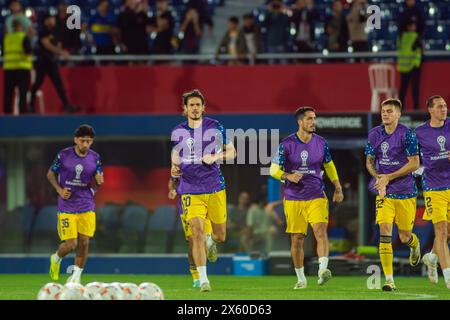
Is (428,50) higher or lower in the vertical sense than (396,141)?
higher

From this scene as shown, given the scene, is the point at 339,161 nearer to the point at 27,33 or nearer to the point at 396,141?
the point at 27,33

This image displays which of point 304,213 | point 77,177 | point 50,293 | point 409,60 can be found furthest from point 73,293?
point 409,60

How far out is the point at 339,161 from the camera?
997 inches

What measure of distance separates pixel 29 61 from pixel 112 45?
188cm

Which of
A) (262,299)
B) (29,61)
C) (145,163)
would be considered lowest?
(262,299)

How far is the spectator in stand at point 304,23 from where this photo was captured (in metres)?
25.2

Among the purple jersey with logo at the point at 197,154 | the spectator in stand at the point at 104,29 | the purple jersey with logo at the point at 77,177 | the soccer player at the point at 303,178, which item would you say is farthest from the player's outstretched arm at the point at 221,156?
the spectator in stand at the point at 104,29

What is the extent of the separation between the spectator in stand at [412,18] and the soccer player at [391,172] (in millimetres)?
8330

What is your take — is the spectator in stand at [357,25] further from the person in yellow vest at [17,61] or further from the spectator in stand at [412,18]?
the person in yellow vest at [17,61]

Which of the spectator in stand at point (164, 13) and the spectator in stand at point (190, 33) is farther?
the spectator in stand at point (190, 33)

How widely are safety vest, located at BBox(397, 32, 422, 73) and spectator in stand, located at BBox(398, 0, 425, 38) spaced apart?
159 millimetres

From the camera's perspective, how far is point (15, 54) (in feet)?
81.1

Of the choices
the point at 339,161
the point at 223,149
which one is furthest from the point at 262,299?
the point at 339,161
